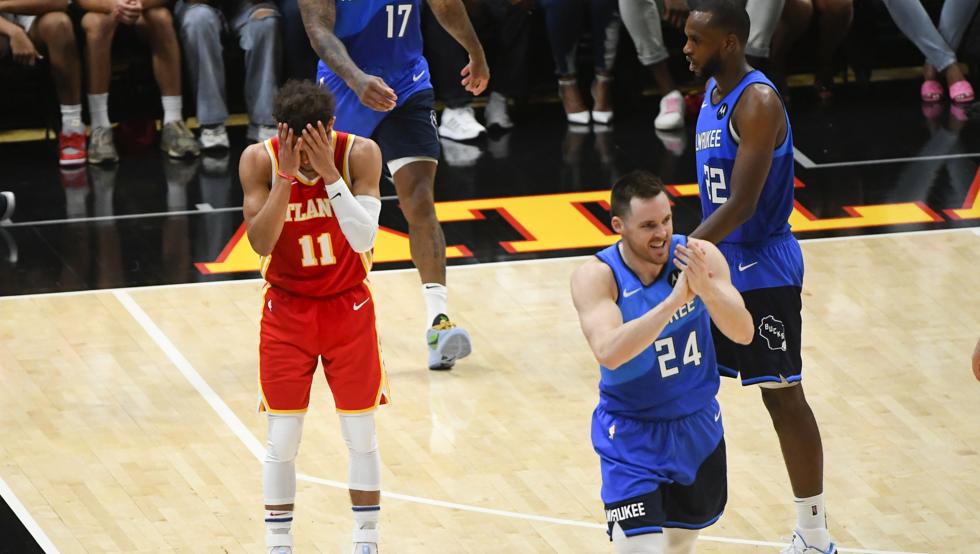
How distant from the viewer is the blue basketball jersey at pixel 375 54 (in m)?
7.48

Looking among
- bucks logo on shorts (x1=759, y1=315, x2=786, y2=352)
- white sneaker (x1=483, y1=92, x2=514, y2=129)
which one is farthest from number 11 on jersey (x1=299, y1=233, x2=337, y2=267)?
white sneaker (x1=483, y1=92, x2=514, y2=129)

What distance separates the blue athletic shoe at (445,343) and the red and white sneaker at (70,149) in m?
4.11

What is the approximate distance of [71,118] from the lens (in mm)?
10758

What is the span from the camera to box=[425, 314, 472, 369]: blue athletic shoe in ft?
24.4

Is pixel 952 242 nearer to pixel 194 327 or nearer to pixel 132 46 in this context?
pixel 194 327

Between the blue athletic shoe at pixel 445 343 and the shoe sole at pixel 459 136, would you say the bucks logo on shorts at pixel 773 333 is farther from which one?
the shoe sole at pixel 459 136

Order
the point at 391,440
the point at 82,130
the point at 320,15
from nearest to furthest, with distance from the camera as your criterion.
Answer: the point at 391,440, the point at 320,15, the point at 82,130

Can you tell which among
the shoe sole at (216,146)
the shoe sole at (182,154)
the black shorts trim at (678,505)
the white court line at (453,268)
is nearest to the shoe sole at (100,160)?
the shoe sole at (182,154)

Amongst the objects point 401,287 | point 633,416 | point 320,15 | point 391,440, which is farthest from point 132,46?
point 633,416

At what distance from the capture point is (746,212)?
17.8ft

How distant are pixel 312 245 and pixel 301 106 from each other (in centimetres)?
48

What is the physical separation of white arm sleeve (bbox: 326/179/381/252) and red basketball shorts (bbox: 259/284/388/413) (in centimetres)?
26

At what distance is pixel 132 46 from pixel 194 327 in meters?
3.84

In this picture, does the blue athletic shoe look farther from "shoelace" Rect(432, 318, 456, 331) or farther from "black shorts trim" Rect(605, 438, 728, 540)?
"black shorts trim" Rect(605, 438, 728, 540)
